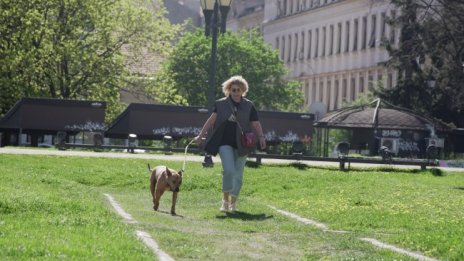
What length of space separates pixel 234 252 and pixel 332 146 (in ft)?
177

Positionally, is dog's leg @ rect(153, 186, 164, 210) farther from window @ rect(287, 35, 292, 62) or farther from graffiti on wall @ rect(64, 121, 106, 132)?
window @ rect(287, 35, 292, 62)

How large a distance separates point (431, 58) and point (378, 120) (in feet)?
62.9

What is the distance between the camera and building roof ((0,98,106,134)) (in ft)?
156

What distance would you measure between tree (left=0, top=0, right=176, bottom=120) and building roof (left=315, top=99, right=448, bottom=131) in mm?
20889

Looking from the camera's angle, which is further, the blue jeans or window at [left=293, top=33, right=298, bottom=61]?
window at [left=293, top=33, right=298, bottom=61]

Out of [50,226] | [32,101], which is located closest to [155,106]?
[32,101]

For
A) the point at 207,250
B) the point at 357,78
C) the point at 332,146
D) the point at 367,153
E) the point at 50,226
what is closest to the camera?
the point at 207,250

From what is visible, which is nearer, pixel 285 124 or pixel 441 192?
pixel 441 192

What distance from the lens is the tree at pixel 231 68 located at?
84.6 meters

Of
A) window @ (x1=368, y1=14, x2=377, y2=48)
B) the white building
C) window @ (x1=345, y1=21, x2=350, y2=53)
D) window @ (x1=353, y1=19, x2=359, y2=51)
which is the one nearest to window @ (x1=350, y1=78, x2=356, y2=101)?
the white building

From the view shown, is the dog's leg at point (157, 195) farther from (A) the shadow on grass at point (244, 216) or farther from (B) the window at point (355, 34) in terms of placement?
(B) the window at point (355, 34)

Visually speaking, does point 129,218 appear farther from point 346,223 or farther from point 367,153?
point 367,153

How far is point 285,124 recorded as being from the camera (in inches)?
1959

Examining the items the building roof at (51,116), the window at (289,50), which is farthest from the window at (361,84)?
the building roof at (51,116)
